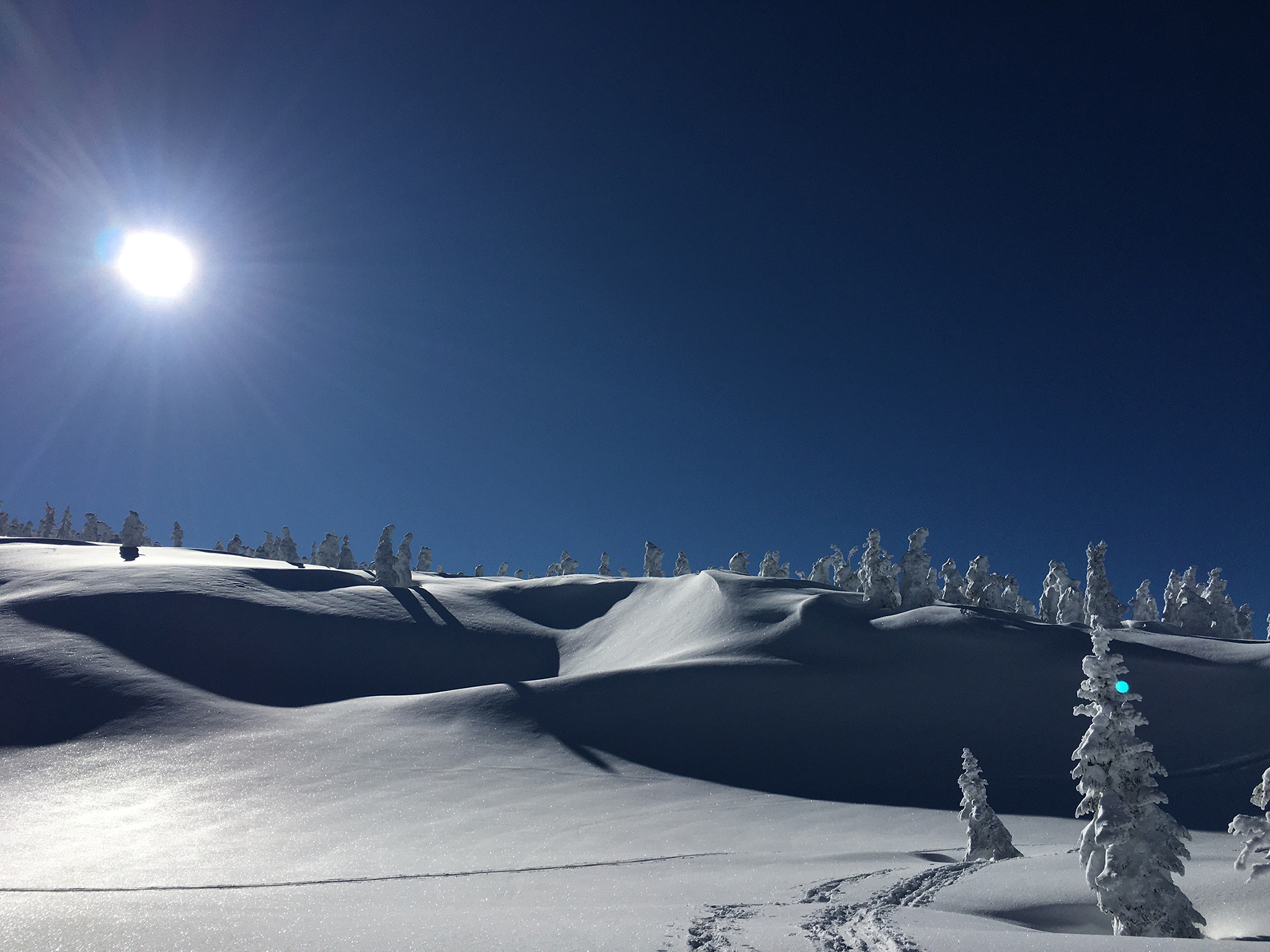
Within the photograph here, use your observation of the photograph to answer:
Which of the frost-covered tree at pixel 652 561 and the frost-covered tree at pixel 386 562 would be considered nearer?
the frost-covered tree at pixel 386 562

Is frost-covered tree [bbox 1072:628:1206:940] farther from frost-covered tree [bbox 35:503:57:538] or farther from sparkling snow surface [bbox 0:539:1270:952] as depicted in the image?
frost-covered tree [bbox 35:503:57:538]

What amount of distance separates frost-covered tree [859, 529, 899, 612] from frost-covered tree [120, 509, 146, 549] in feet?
298

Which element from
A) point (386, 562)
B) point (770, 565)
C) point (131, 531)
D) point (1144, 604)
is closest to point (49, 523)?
point (131, 531)

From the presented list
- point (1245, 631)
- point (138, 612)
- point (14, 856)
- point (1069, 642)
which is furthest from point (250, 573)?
point (1245, 631)

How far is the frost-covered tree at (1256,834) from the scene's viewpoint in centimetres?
1327

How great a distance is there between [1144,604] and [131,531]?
13776cm

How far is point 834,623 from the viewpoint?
54.9 m

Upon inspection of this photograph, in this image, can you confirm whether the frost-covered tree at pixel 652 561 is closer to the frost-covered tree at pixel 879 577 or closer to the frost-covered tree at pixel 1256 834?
the frost-covered tree at pixel 879 577

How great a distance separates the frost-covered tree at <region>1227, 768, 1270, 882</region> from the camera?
1327 centimetres

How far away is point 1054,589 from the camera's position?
Answer: 266ft

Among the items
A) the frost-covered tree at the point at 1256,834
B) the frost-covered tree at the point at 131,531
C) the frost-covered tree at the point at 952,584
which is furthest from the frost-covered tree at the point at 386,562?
the frost-covered tree at the point at 1256,834

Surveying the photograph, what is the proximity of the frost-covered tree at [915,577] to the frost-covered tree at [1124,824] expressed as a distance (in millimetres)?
49166

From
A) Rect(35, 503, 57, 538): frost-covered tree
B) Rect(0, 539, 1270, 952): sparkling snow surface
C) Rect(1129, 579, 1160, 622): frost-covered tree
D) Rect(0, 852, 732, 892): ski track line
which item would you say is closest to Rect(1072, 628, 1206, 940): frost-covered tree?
Rect(0, 539, 1270, 952): sparkling snow surface

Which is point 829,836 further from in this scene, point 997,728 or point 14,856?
point 14,856
